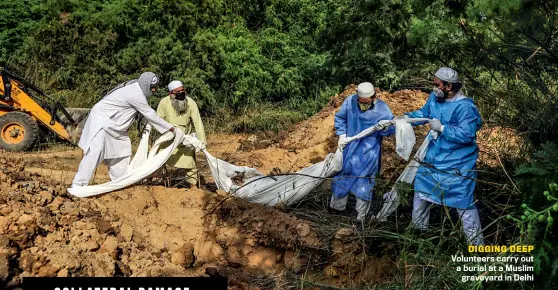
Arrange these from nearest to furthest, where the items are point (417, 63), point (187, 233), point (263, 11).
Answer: point (187, 233)
point (417, 63)
point (263, 11)

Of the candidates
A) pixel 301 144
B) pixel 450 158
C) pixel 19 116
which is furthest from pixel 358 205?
pixel 19 116

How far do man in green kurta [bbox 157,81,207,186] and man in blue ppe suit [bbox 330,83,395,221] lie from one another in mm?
1767

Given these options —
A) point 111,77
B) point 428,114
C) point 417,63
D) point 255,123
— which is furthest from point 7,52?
point 428,114

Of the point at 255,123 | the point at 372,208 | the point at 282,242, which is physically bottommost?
the point at 255,123

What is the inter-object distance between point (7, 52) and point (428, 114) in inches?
459

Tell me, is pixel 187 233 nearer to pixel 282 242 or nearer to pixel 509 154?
pixel 282 242

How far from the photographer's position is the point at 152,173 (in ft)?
22.4

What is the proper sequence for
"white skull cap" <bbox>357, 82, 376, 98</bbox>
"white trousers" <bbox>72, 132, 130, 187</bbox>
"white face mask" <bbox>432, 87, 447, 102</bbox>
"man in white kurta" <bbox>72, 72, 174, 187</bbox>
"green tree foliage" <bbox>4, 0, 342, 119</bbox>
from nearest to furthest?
"white face mask" <bbox>432, 87, 447, 102</bbox> → "white skull cap" <bbox>357, 82, 376, 98</bbox> → "white trousers" <bbox>72, 132, 130, 187</bbox> → "man in white kurta" <bbox>72, 72, 174, 187</bbox> → "green tree foliage" <bbox>4, 0, 342, 119</bbox>

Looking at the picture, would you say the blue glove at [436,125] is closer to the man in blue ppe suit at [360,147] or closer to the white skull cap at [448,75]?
the white skull cap at [448,75]

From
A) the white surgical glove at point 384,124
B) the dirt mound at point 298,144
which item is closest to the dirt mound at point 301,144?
the dirt mound at point 298,144

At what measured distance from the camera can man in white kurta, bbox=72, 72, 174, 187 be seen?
674 centimetres

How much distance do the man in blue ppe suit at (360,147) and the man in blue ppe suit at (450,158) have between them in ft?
2.62

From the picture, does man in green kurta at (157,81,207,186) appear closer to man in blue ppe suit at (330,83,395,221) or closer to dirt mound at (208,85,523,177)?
man in blue ppe suit at (330,83,395,221)

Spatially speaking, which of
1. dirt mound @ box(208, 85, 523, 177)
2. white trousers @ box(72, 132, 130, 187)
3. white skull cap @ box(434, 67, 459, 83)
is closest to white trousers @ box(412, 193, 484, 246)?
white skull cap @ box(434, 67, 459, 83)
